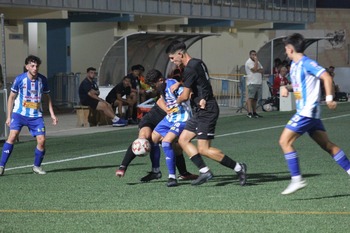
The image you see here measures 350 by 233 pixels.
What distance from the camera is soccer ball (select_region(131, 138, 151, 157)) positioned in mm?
12781

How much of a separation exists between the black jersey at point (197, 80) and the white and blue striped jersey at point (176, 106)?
47cm

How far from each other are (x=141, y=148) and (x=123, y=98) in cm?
1426

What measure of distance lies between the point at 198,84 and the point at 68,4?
2223 centimetres

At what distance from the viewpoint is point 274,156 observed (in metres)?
16.8

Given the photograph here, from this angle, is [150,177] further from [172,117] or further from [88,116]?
[88,116]

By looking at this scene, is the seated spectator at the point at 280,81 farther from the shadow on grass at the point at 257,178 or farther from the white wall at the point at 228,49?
the shadow on grass at the point at 257,178

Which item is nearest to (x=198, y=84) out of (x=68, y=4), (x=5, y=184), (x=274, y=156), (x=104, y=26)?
(x=5, y=184)

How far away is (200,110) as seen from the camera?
1209cm

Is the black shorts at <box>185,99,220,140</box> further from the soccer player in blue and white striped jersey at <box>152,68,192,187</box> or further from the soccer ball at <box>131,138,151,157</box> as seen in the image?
the soccer ball at <box>131,138,151,157</box>

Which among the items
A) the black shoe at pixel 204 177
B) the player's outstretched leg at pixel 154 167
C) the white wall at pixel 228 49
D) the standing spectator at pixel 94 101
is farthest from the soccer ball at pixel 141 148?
the white wall at pixel 228 49

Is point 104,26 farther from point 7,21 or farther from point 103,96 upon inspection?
point 103,96

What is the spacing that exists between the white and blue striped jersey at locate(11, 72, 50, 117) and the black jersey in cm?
336

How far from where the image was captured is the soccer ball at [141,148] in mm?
12781

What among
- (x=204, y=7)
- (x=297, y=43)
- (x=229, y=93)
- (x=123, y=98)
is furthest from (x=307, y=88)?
(x=204, y=7)
